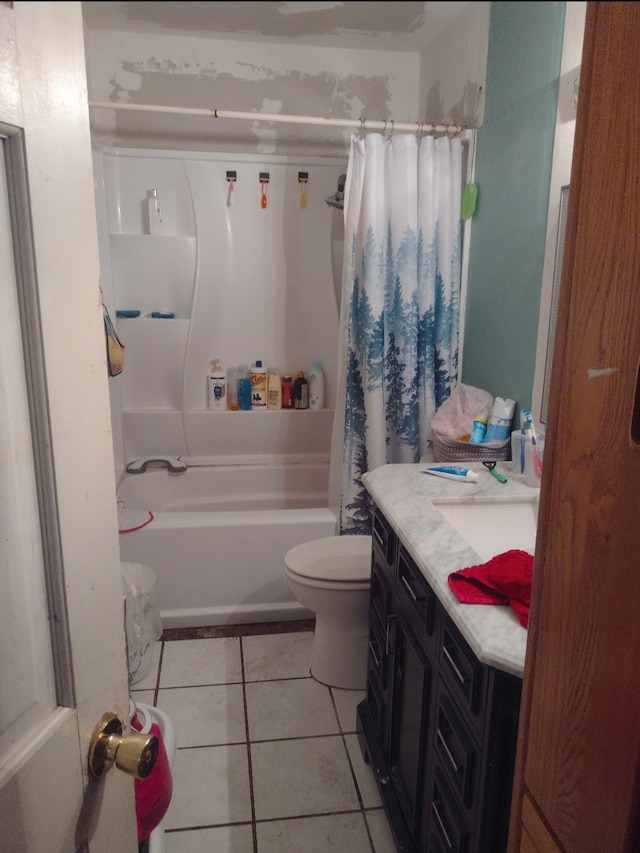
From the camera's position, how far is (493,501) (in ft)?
5.20

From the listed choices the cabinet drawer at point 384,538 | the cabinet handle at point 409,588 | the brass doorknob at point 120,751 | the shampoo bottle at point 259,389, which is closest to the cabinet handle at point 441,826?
the cabinet handle at point 409,588

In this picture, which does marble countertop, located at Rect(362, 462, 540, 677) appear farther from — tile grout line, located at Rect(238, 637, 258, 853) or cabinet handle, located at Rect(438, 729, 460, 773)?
tile grout line, located at Rect(238, 637, 258, 853)

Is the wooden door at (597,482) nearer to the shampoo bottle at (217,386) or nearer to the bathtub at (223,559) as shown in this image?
the bathtub at (223,559)

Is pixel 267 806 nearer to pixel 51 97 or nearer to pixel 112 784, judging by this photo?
pixel 112 784

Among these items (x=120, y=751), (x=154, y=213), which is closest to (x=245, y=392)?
(x=154, y=213)

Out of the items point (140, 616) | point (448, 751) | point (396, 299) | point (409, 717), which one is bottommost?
point (140, 616)

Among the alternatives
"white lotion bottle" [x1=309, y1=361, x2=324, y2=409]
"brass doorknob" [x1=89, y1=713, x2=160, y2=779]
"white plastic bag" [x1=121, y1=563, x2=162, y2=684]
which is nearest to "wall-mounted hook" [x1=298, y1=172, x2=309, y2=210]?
"white lotion bottle" [x1=309, y1=361, x2=324, y2=409]

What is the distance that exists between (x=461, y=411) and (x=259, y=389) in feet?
4.36

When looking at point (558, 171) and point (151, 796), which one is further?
point (558, 171)

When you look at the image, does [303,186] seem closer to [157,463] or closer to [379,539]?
[157,463]

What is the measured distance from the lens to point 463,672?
3.47 ft

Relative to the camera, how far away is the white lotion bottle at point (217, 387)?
313cm

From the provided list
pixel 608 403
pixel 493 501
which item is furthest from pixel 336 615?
pixel 608 403

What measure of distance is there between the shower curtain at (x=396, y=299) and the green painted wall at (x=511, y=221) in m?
0.11
